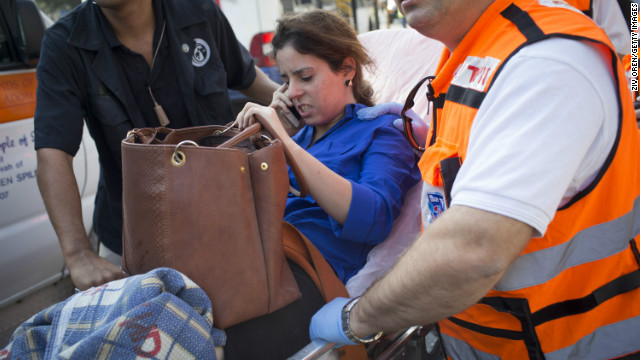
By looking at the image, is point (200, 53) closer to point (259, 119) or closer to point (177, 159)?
point (259, 119)

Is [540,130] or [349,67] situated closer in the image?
[540,130]

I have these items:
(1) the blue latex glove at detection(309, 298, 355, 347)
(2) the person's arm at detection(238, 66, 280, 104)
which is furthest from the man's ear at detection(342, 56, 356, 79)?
(1) the blue latex glove at detection(309, 298, 355, 347)

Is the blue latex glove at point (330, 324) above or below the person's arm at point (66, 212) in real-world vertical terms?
below

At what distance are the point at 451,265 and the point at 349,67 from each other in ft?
4.60

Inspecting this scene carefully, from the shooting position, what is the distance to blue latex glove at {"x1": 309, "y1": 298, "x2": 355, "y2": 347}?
1.19 metres

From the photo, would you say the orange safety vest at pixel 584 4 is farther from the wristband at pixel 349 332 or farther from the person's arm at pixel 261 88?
the person's arm at pixel 261 88

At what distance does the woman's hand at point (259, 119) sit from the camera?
61.5 inches

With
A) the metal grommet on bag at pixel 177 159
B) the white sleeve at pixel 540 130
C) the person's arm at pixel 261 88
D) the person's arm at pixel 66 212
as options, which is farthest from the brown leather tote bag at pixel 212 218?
the person's arm at pixel 261 88

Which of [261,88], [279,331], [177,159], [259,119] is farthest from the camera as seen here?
[261,88]

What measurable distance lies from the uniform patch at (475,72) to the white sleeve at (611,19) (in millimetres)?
435

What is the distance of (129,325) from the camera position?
990 millimetres

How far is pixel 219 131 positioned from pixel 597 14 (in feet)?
3.76

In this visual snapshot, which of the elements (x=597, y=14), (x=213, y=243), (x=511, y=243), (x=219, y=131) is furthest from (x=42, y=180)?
(x=597, y=14)

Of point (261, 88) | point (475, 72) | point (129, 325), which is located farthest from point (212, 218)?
point (261, 88)
